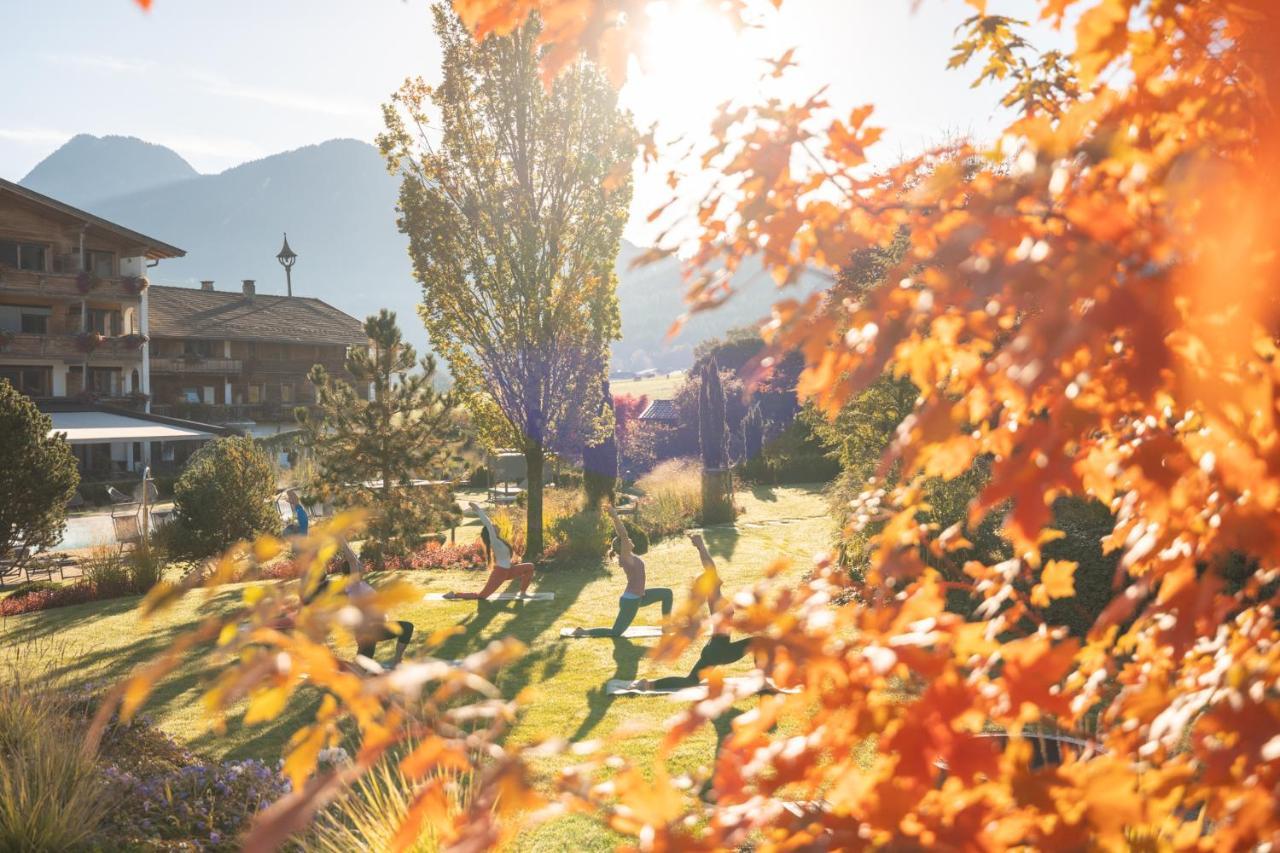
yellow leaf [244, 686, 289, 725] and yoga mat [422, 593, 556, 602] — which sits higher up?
yellow leaf [244, 686, 289, 725]

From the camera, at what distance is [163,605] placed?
1.56 m

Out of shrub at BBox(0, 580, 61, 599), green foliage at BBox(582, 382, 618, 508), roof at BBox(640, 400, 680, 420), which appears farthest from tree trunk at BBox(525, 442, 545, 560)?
roof at BBox(640, 400, 680, 420)

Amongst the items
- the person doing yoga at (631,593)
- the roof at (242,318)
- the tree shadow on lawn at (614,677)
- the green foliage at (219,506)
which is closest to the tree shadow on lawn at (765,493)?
the green foliage at (219,506)

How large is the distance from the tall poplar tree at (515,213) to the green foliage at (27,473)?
21.2 ft

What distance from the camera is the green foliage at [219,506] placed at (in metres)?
15.8

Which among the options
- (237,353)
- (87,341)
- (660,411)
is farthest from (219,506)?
(237,353)

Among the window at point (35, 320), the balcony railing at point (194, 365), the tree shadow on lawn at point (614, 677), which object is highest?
the window at point (35, 320)

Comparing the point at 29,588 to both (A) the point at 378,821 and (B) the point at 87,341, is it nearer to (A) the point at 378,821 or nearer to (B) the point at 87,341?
(A) the point at 378,821

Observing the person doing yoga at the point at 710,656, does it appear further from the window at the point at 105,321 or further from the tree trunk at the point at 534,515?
the window at the point at 105,321

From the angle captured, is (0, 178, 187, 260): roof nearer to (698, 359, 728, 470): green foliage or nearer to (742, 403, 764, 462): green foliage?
(698, 359, 728, 470): green foliage

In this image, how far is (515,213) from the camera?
16797mm

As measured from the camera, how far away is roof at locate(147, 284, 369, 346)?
46.5 meters

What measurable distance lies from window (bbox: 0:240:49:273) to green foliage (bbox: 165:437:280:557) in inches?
1050

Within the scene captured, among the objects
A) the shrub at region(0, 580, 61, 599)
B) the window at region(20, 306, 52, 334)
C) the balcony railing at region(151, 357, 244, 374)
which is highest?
the window at region(20, 306, 52, 334)
